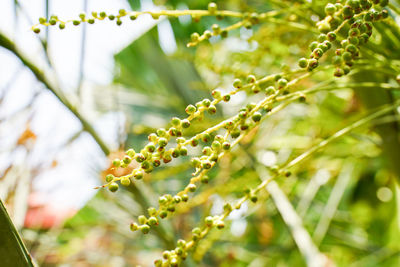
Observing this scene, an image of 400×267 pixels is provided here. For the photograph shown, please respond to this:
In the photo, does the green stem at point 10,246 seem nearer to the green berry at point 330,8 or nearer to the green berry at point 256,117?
the green berry at point 256,117

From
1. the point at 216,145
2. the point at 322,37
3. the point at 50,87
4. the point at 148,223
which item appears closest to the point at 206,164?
the point at 216,145

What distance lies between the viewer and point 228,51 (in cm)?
197

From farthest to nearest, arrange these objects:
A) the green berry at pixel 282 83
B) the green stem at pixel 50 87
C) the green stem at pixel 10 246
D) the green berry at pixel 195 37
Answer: the green stem at pixel 50 87, the green berry at pixel 195 37, the green berry at pixel 282 83, the green stem at pixel 10 246

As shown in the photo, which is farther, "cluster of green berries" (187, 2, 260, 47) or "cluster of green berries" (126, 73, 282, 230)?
"cluster of green berries" (187, 2, 260, 47)

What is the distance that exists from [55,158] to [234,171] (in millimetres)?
794

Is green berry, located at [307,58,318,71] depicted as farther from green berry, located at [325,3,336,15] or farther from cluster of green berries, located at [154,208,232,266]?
cluster of green berries, located at [154,208,232,266]

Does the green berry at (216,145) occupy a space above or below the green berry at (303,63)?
below

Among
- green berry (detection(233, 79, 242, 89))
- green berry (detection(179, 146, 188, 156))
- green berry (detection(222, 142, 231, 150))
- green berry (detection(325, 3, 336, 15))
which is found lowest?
green berry (detection(222, 142, 231, 150))

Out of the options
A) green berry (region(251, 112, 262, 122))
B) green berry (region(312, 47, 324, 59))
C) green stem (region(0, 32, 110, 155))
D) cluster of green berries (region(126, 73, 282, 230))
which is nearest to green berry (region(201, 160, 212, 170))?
cluster of green berries (region(126, 73, 282, 230))

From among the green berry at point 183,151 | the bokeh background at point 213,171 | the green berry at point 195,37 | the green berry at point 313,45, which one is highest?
the green berry at point 195,37

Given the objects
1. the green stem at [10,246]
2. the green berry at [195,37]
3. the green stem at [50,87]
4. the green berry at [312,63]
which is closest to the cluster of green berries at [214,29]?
the green berry at [195,37]

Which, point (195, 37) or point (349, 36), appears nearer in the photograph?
point (349, 36)

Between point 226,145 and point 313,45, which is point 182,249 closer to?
point 226,145

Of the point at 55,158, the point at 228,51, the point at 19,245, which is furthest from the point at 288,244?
the point at 19,245
